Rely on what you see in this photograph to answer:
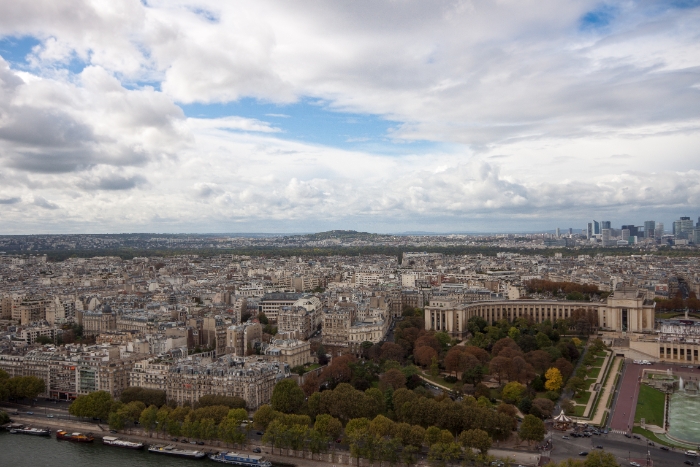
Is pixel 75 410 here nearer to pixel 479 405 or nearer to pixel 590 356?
pixel 479 405

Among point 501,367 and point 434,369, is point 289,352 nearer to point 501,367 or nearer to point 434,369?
point 434,369

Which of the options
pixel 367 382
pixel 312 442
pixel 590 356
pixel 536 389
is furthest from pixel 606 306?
pixel 312 442

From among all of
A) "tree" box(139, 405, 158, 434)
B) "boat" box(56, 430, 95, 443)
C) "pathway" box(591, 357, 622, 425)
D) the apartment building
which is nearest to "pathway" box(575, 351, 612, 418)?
"pathway" box(591, 357, 622, 425)

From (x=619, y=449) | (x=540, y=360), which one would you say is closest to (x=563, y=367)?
(x=540, y=360)

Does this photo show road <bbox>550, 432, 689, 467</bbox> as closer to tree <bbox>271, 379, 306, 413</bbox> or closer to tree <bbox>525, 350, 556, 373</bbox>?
tree <bbox>525, 350, 556, 373</bbox>

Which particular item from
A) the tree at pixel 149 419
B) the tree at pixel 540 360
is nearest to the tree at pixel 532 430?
the tree at pixel 540 360

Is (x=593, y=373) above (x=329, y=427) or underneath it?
underneath

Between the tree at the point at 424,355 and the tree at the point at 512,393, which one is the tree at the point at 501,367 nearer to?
the tree at the point at 512,393
